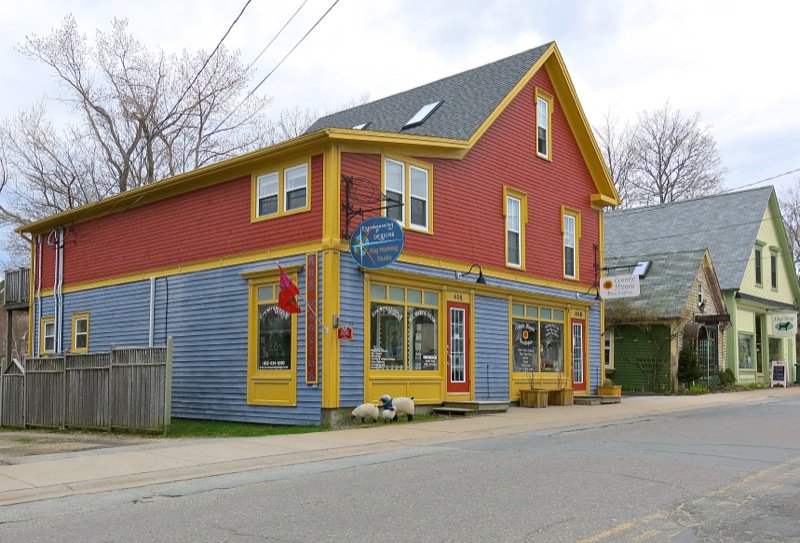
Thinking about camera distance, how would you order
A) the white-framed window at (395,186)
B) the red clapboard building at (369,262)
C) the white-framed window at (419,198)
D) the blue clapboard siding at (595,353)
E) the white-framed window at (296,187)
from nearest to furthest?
the red clapboard building at (369,262)
the white-framed window at (296,187)
the white-framed window at (395,186)
the white-framed window at (419,198)
the blue clapboard siding at (595,353)

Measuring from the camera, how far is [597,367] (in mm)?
24656

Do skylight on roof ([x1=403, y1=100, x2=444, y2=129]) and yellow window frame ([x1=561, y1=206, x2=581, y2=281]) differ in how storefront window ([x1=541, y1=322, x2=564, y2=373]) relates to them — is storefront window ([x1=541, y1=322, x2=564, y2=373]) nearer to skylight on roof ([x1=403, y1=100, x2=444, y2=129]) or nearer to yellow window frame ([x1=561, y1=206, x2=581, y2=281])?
yellow window frame ([x1=561, y1=206, x2=581, y2=281])

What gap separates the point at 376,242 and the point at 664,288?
17292 mm

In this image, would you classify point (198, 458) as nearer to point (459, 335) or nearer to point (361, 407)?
point (361, 407)

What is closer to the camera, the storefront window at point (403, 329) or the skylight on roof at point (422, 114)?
the storefront window at point (403, 329)

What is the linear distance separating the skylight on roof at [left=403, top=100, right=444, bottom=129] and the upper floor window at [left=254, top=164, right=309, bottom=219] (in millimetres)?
4736

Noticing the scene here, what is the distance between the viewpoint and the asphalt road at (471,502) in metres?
6.96

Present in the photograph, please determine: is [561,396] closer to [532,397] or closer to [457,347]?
[532,397]

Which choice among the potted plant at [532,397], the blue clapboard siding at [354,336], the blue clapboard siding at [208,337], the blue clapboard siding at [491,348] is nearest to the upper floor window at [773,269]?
the potted plant at [532,397]

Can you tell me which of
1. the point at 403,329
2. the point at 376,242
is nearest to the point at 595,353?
the point at 403,329

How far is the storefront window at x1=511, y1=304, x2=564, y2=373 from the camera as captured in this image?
21.7 metres

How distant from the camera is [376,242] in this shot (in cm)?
1625

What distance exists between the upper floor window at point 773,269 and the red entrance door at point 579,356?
17418 mm

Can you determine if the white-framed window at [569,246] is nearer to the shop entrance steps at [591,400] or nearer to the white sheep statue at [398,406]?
the shop entrance steps at [591,400]
